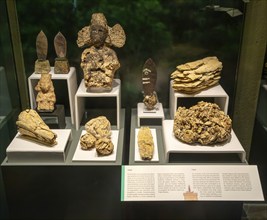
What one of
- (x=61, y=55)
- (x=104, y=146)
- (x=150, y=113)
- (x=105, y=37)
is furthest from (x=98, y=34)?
(x=104, y=146)

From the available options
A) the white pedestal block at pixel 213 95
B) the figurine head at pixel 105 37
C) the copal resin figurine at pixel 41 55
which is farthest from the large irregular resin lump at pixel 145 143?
the copal resin figurine at pixel 41 55

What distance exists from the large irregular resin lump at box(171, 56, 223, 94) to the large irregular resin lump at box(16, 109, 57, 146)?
3.07 feet

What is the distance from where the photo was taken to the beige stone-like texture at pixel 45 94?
259 cm

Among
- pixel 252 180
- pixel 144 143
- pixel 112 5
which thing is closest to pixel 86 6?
pixel 112 5

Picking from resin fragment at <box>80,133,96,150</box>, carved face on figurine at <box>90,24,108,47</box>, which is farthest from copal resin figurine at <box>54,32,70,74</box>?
resin fragment at <box>80,133,96,150</box>

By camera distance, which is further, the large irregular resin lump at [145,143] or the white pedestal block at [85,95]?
the white pedestal block at [85,95]

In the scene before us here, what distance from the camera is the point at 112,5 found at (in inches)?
106

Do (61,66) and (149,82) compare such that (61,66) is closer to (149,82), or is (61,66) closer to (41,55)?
(41,55)

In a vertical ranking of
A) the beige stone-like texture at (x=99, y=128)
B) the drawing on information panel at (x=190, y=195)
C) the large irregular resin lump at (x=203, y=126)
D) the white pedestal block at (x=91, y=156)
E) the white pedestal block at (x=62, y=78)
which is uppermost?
the white pedestal block at (x=62, y=78)

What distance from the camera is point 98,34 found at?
256 cm

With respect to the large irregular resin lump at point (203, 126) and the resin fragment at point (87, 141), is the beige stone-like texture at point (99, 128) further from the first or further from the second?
the large irregular resin lump at point (203, 126)

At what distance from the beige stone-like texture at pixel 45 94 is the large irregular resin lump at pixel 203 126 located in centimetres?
91

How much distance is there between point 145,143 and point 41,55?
1.01 meters

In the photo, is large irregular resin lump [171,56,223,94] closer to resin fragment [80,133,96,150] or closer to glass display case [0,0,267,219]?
glass display case [0,0,267,219]
